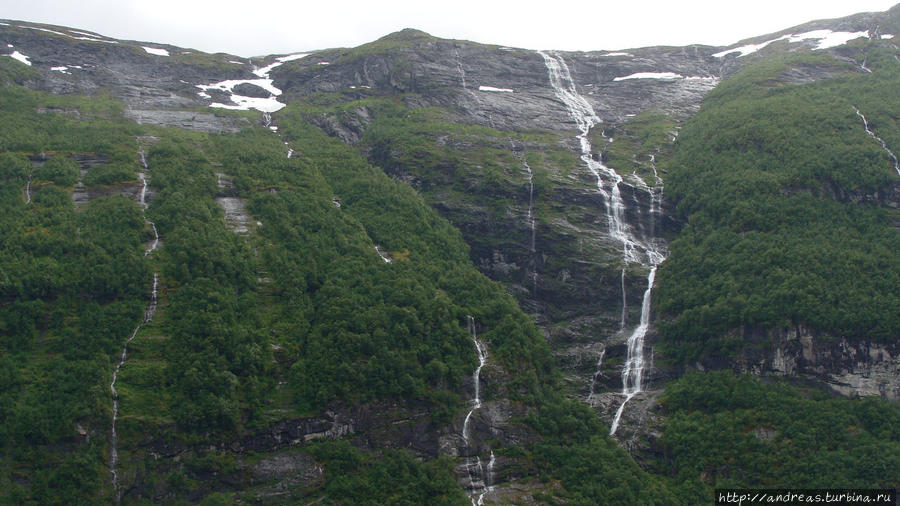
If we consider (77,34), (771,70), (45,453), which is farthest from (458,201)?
(77,34)

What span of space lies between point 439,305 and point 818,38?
300 ft

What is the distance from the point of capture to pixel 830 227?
66312mm

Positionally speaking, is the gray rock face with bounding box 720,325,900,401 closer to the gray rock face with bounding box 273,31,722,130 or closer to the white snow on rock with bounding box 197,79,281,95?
the gray rock face with bounding box 273,31,722,130

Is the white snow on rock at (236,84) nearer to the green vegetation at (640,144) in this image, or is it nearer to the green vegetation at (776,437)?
the green vegetation at (640,144)

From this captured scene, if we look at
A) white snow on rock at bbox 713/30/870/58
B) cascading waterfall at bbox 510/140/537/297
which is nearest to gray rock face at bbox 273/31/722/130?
white snow on rock at bbox 713/30/870/58

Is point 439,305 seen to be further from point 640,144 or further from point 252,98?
point 252,98

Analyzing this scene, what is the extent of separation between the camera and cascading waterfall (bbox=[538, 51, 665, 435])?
62031 millimetres

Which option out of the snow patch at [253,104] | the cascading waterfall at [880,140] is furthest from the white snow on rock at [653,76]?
the snow patch at [253,104]

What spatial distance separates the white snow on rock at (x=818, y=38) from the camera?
113119 mm

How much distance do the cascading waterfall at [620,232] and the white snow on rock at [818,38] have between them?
3280 centimetres

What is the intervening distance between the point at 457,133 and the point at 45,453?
59455 millimetres

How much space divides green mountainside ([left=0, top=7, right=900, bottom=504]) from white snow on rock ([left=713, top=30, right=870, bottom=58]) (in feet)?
71.2

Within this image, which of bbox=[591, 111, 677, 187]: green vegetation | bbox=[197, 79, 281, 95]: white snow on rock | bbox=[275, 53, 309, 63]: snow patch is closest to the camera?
bbox=[591, 111, 677, 187]: green vegetation

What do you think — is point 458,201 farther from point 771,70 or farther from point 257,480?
point 771,70
